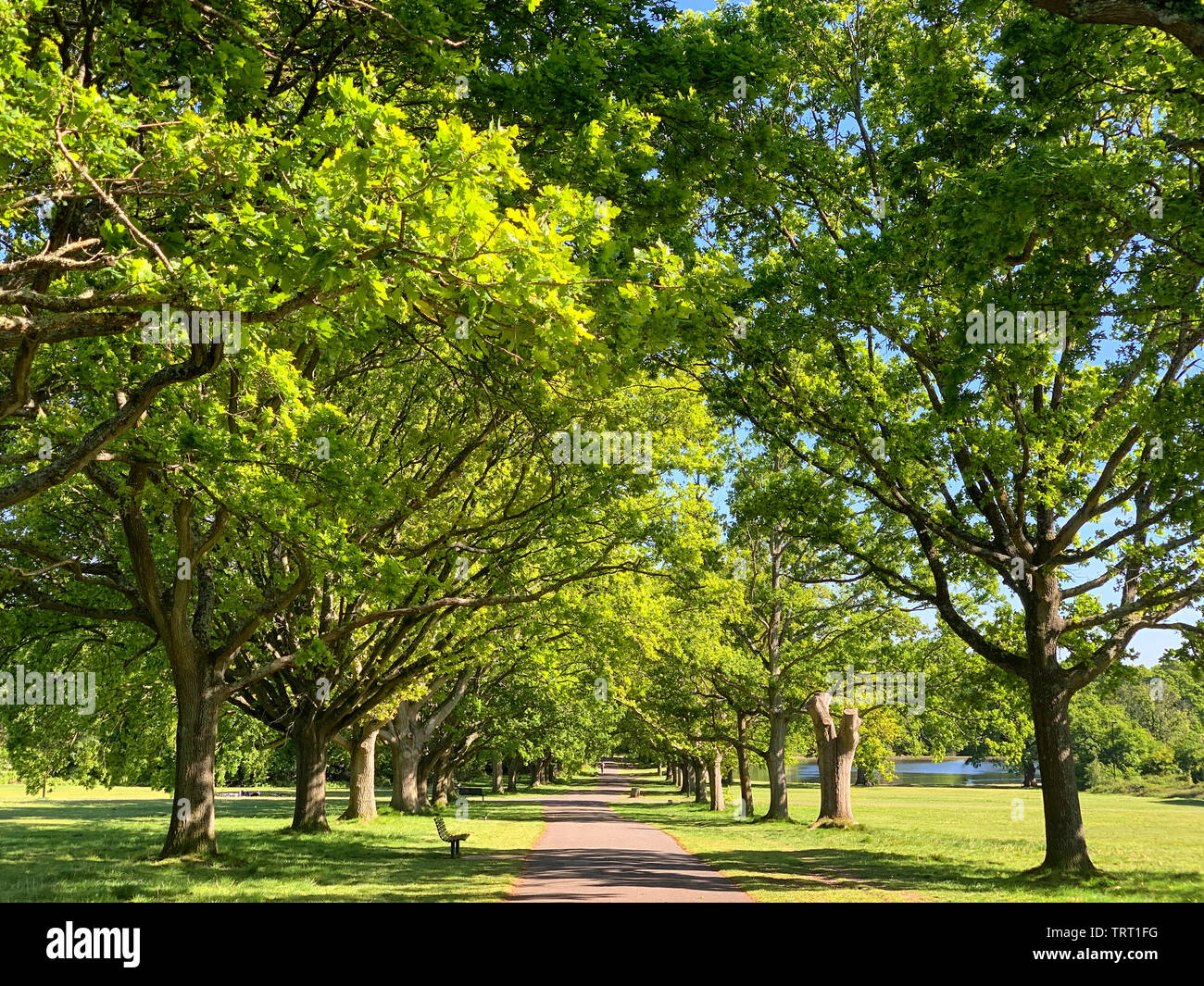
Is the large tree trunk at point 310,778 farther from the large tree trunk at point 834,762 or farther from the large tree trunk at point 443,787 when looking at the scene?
the large tree trunk at point 443,787

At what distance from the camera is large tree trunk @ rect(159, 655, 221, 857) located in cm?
1502

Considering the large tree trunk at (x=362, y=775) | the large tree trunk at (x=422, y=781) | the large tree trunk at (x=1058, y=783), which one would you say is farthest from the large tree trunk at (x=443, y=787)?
the large tree trunk at (x=1058, y=783)

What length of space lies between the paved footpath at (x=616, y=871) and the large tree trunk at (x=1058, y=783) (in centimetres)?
570

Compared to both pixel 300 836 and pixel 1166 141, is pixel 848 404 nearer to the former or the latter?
pixel 1166 141

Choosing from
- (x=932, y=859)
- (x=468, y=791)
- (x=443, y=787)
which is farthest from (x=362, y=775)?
(x=468, y=791)

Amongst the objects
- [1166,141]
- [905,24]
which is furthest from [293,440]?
[905,24]

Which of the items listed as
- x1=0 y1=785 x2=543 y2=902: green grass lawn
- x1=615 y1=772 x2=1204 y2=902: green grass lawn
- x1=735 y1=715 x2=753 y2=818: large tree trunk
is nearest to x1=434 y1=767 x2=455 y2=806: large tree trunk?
x1=615 y1=772 x2=1204 y2=902: green grass lawn

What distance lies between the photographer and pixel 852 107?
15352mm

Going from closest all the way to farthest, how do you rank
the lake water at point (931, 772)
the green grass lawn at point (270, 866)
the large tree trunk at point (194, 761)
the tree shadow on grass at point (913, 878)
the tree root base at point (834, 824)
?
the green grass lawn at point (270, 866), the tree shadow on grass at point (913, 878), the large tree trunk at point (194, 761), the tree root base at point (834, 824), the lake water at point (931, 772)

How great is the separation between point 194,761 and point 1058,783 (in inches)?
583

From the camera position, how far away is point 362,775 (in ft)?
87.4

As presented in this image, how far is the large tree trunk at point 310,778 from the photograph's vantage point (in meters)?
21.6

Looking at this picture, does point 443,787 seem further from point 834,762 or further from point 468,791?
point 834,762

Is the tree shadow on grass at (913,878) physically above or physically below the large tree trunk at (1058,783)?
below
